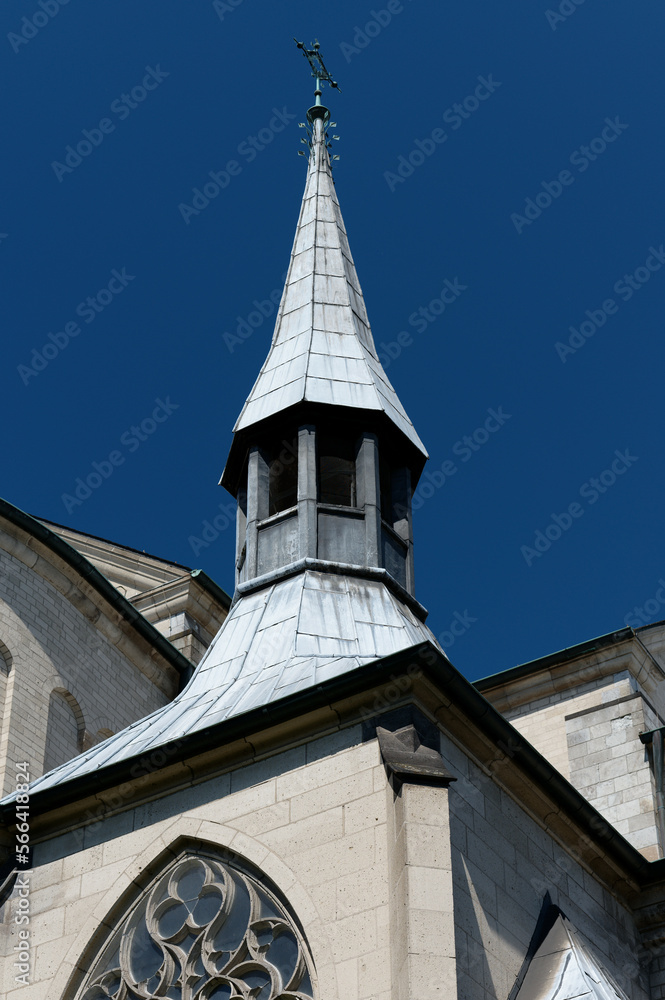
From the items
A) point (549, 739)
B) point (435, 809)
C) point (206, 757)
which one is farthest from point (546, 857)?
point (549, 739)

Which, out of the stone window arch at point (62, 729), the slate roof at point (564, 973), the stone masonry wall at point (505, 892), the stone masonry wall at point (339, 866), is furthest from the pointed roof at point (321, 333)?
the slate roof at point (564, 973)

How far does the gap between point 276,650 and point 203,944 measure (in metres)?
3.90

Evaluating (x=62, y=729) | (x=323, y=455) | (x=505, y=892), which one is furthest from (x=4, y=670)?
(x=505, y=892)

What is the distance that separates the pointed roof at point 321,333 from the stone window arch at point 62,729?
15.5 feet

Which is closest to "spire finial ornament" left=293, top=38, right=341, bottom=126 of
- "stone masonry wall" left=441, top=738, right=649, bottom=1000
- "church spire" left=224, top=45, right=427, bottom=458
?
"church spire" left=224, top=45, right=427, bottom=458

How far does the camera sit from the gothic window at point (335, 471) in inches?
754

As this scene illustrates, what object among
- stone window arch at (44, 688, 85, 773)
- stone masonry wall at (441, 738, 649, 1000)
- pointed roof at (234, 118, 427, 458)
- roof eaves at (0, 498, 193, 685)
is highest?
pointed roof at (234, 118, 427, 458)

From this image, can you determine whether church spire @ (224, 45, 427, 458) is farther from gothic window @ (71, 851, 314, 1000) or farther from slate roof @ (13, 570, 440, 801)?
gothic window @ (71, 851, 314, 1000)

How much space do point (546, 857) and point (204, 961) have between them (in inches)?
134

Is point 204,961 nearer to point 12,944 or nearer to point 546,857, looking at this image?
point 12,944

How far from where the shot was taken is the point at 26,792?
14586 mm

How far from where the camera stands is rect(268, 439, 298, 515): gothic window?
19.3 meters

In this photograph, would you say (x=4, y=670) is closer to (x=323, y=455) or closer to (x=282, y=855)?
(x=323, y=455)

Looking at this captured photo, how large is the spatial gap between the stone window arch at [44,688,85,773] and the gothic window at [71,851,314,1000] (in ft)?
24.5
